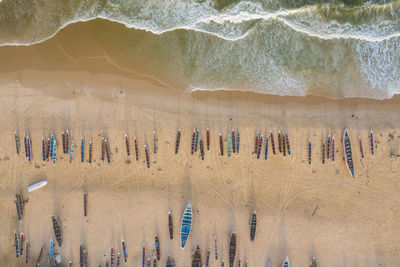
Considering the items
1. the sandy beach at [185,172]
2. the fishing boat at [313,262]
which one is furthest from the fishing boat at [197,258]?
the fishing boat at [313,262]

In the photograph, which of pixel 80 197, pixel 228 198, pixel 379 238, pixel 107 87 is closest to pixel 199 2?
pixel 107 87

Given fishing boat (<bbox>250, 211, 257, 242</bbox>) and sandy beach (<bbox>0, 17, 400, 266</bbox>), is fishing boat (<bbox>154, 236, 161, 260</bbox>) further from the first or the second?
fishing boat (<bbox>250, 211, 257, 242</bbox>)

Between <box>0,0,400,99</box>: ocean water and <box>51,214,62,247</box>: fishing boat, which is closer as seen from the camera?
<box>0,0,400,99</box>: ocean water

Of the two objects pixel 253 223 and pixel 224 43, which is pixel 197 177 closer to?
pixel 253 223

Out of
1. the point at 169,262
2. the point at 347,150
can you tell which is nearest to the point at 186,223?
the point at 169,262

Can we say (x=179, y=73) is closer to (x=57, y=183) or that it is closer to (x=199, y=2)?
(x=199, y=2)

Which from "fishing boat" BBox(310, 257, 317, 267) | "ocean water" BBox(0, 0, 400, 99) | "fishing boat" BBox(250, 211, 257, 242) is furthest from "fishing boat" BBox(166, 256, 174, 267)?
"ocean water" BBox(0, 0, 400, 99)

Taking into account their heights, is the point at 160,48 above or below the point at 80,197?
above

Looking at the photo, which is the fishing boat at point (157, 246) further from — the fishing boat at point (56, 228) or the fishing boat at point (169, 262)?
the fishing boat at point (56, 228)
